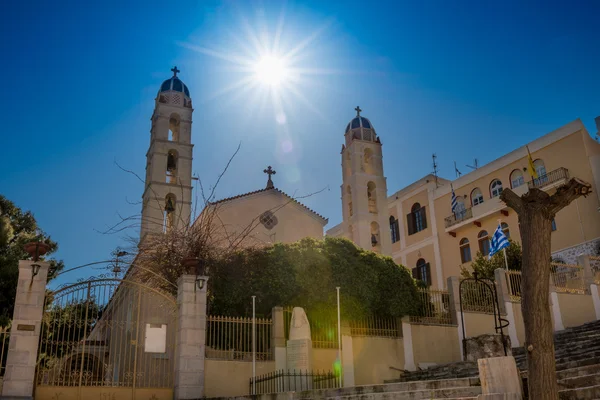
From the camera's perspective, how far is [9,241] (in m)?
20.3

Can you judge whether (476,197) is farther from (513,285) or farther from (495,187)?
(513,285)

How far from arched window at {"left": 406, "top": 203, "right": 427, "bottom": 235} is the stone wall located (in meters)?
9.91

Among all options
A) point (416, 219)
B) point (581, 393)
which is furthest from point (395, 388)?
point (416, 219)

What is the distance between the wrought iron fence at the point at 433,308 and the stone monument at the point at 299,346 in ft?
19.1

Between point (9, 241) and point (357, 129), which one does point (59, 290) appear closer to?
point (9, 241)

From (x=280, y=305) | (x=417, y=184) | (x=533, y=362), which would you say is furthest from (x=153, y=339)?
(x=417, y=184)

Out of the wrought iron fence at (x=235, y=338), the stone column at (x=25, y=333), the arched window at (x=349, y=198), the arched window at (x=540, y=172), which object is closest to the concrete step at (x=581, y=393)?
the wrought iron fence at (x=235, y=338)

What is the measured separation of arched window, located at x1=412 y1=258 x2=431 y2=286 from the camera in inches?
1470

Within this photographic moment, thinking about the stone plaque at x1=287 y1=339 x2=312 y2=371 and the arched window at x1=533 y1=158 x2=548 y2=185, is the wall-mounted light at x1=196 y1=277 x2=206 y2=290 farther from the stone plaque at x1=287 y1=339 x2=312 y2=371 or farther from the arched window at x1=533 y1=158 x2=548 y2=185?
the arched window at x1=533 y1=158 x2=548 y2=185

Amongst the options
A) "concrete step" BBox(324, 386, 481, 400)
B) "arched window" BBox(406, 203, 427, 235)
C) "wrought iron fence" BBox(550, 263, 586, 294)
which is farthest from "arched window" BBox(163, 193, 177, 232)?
"concrete step" BBox(324, 386, 481, 400)

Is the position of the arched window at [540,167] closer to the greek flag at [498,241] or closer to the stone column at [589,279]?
the stone column at [589,279]

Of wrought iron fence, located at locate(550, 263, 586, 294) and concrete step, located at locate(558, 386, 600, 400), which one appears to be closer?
concrete step, located at locate(558, 386, 600, 400)

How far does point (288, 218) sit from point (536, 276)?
24465 millimetres

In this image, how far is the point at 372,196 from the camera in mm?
35000
